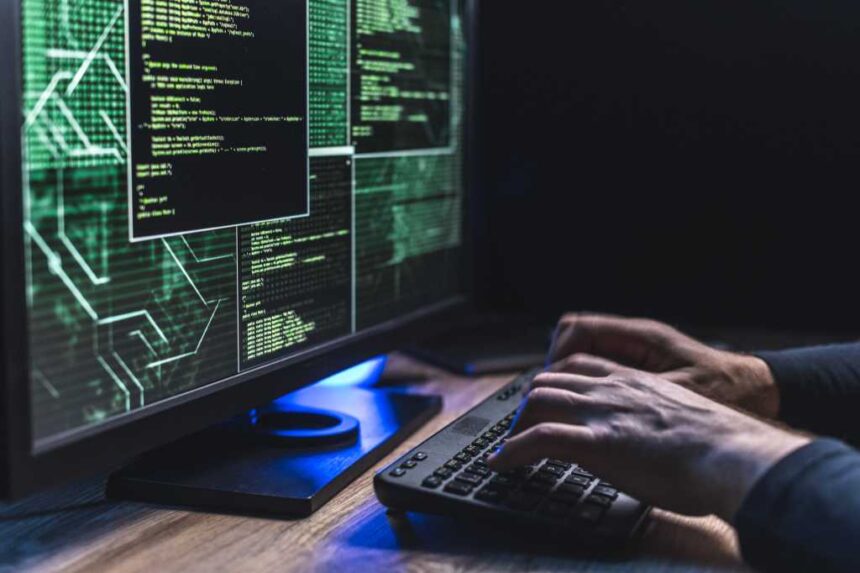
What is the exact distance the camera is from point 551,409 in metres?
0.86

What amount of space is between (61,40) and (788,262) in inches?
41.2

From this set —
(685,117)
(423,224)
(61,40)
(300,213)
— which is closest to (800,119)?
(685,117)

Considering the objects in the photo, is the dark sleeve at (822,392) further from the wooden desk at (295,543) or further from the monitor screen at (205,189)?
the monitor screen at (205,189)

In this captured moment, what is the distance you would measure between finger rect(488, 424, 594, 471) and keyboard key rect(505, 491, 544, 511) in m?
0.03

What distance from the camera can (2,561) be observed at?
76 centimetres

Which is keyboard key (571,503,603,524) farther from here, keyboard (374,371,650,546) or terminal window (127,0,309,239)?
terminal window (127,0,309,239)

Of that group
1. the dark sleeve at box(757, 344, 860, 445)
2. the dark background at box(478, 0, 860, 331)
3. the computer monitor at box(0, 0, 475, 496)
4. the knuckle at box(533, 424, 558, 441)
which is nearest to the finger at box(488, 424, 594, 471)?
the knuckle at box(533, 424, 558, 441)

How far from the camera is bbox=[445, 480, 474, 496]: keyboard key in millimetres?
814

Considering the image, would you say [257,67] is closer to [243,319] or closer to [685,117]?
[243,319]

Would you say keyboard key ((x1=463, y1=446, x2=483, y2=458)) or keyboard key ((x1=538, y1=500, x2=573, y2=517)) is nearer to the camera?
keyboard key ((x1=538, y1=500, x2=573, y2=517))

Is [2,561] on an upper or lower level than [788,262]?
lower

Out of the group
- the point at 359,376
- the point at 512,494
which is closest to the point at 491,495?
the point at 512,494

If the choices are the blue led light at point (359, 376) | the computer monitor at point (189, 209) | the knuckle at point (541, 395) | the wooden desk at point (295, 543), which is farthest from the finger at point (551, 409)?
the blue led light at point (359, 376)

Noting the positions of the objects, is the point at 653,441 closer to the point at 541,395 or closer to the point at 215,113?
the point at 541,395
